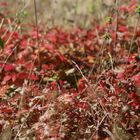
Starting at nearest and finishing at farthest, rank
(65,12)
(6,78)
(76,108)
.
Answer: (76,108) < (6,78) < (65,12)

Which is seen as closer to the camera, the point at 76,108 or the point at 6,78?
the point at 76,108

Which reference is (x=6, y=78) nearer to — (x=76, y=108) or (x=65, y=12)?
(x=76, y=108)

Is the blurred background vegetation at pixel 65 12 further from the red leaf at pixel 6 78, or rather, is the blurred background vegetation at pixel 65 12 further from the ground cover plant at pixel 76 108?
the ground cover plant at pixel 76 108

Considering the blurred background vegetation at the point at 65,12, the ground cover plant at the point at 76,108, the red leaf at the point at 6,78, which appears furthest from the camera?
the blurred background vegetation at the point at 65,12

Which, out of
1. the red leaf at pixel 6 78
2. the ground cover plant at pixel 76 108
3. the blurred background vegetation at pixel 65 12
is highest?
the ground cover plant at pixel 76 108

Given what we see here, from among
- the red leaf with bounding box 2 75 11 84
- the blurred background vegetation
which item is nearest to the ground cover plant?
the red leaf with bounding box 2 75 11 84

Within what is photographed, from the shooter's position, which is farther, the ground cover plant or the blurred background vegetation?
the blurred background vegetation

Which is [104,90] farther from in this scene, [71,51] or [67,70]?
[71,51]

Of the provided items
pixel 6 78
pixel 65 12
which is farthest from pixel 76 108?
pixel 65 12

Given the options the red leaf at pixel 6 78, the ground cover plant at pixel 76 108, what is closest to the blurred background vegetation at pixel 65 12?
the red leaf at pixel 6 78

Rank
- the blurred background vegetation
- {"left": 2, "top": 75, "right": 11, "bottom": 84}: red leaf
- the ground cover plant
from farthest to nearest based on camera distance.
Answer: the blurred background vegetation
{"left": 2, "top": 75, "right": 11, "bottom": 84}: red leaf
the ground cover plant

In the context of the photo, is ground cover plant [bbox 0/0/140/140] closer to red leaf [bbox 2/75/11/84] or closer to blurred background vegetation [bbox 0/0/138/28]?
red leaf [bbox 2/75/11/84]
